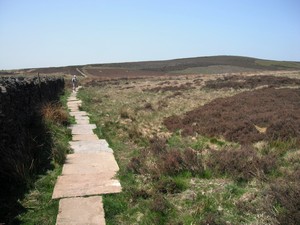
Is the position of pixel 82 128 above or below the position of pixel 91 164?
below

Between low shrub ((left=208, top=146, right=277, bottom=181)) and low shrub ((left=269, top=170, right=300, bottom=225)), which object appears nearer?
low shrub ((left=269, top=170, right=300, bottom=225))

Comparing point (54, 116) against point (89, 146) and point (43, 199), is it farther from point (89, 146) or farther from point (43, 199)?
point (43, 199)

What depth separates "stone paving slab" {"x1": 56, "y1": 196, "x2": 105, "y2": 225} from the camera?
4492 millimetres

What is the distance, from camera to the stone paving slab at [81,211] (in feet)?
14.7

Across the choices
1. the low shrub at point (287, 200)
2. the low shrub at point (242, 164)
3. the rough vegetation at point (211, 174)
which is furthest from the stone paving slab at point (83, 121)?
the low shrub at point (287, 200)

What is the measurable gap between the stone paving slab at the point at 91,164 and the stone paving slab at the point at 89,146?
0.37m

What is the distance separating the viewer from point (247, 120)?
36.5 feet

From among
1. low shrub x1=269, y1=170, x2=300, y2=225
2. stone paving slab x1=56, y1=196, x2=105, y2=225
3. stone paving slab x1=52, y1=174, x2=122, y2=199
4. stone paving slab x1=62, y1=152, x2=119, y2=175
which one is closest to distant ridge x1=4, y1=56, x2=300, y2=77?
stone paving slab x1=62, y1=152, x2=119, y2=175

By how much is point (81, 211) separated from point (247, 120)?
25.7 feet

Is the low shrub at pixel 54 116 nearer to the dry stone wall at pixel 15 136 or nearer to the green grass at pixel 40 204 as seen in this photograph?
the dry stone wall at pixel 15 136

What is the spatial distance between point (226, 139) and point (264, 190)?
467cm

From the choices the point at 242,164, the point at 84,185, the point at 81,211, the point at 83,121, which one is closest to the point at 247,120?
the point at 242,164

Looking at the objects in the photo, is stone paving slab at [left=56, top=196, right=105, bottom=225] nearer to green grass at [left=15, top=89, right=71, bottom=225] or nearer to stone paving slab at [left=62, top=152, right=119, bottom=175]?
green grass at [left=15, top=89, right=71, bottom=225]

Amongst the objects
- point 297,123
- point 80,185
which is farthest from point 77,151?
point 297,123
